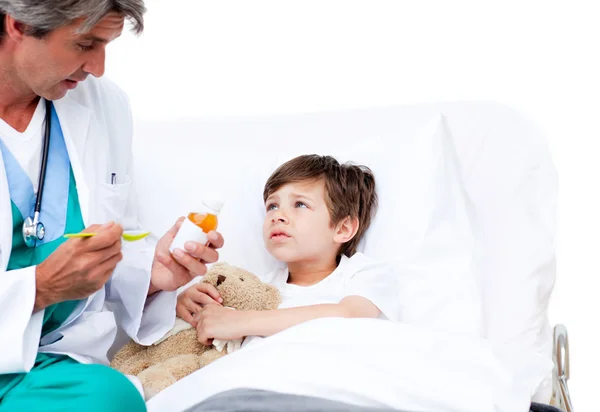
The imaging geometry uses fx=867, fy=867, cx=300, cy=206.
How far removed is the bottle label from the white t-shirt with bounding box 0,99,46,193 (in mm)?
334

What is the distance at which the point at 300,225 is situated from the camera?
7.68 ft

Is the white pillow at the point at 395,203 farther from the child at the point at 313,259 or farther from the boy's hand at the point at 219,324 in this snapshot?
the boy's hand at the point at 219,324

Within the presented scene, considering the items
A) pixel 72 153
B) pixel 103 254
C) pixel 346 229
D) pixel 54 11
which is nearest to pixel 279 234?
pixel 346 229

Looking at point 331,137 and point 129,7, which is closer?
point 129,7

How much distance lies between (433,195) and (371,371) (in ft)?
2.63

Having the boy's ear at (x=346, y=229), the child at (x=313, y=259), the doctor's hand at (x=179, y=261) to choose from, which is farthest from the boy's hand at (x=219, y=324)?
the boy's ear at (x=346, y=229)

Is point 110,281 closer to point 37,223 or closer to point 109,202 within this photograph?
point 109,202

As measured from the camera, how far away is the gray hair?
176 centimetres

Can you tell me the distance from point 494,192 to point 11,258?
55.2 inches

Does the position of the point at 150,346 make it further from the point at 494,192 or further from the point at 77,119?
the point at 494,192

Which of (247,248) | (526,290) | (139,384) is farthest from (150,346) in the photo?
(526,290)

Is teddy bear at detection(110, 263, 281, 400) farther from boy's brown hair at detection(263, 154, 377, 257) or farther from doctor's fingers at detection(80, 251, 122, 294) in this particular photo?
doctor's fingers at detection(80, 251, 122, 294)

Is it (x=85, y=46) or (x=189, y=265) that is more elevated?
(x=85, y=46)

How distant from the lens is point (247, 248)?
Result: 2510mm
